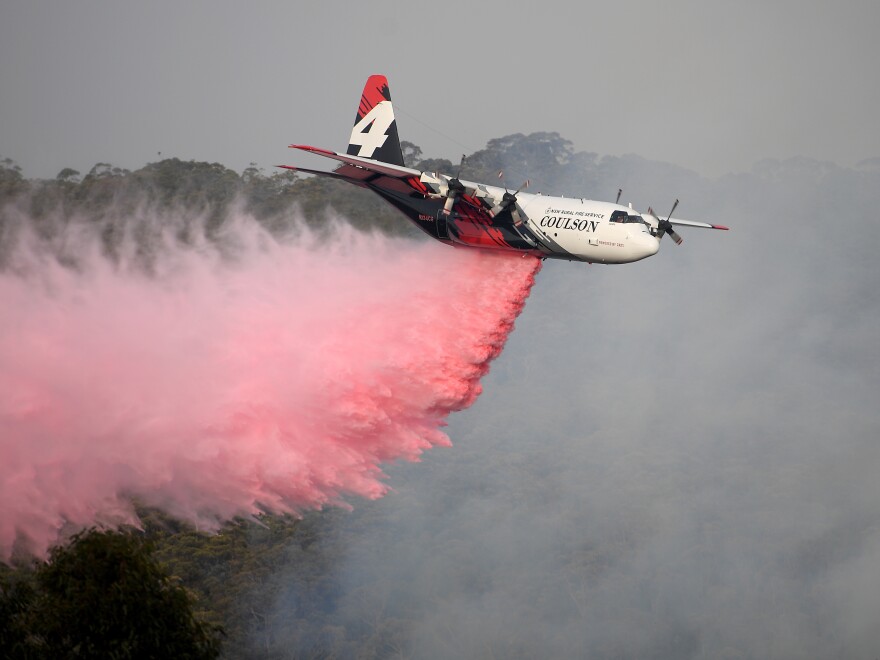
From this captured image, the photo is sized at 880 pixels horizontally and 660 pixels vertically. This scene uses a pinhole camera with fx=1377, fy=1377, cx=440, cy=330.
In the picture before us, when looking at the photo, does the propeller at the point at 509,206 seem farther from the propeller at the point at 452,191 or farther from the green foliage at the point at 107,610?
the green foliage at the point at 107,610

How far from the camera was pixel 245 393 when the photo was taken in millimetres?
36594

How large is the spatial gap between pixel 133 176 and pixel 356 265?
121 feet

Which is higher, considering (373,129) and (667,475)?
(373,129)

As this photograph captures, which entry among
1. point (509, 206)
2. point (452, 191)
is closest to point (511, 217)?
point (509, 206)

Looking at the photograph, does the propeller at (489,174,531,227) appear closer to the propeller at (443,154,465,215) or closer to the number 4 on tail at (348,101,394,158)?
the propeller at (443,154,465,215)

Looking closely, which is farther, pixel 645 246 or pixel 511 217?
pixel 511 217

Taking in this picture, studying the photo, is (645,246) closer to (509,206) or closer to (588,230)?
(588,230)

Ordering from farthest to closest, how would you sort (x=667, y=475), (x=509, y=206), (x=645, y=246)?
(x=667, y=475)
(x=509, y=206)
(x=645, y=246)

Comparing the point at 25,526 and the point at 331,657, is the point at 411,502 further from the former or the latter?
the point at 25,526

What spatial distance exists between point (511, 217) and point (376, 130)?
6.62 m

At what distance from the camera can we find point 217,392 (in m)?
36.7

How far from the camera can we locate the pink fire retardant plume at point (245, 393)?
35188 millimetres

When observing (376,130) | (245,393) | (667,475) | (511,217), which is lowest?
(667,475)

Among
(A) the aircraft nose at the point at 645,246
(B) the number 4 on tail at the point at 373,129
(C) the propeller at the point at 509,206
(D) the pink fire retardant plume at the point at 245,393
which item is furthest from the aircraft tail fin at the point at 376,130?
(A) the aircraft nose at the point at 645,246
